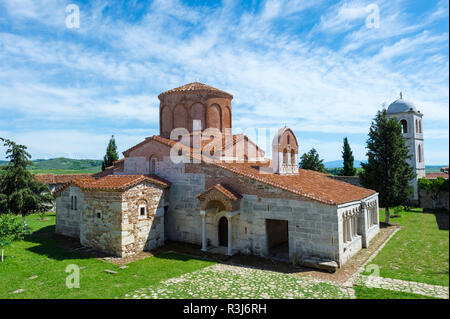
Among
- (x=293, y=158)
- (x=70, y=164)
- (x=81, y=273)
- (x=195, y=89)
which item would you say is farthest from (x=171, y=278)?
(x=70, y=164)

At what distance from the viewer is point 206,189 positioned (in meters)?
14.7

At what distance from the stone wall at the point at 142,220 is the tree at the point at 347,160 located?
88.7ft

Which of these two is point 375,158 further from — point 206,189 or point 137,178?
point 137,178

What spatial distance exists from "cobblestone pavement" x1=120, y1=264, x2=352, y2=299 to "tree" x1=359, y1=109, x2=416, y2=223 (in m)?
13.1

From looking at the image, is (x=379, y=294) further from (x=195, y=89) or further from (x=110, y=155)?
(x=110, y=155)

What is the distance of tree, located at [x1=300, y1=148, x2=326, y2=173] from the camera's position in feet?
108

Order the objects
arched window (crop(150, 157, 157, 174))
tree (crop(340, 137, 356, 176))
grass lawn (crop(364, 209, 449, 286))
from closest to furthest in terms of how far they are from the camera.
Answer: grass lawn (crop(364, 209, 449, 286)), arched window (crop(150, 157, 157, 174)), tree (crop(340, 137, 356, 176))

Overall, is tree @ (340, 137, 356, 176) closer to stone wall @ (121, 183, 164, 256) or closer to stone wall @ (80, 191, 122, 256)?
stone wall @ (121, 183, 164, 256)

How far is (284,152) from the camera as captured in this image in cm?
1577

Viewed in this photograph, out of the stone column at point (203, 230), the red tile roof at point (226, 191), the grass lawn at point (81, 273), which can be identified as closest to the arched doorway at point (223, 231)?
the stone column at point (203, 230)

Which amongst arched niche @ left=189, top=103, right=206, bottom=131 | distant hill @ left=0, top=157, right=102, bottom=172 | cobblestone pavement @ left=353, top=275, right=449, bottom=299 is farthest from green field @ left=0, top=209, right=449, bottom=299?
distant hill @ left=0, top=157, right=102, bottom=172

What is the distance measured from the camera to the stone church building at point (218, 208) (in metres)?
Result: 11.5

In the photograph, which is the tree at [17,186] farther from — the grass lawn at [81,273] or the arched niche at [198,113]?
the arched niche at [198,113]

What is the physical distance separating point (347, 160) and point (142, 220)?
28953 millimetres
